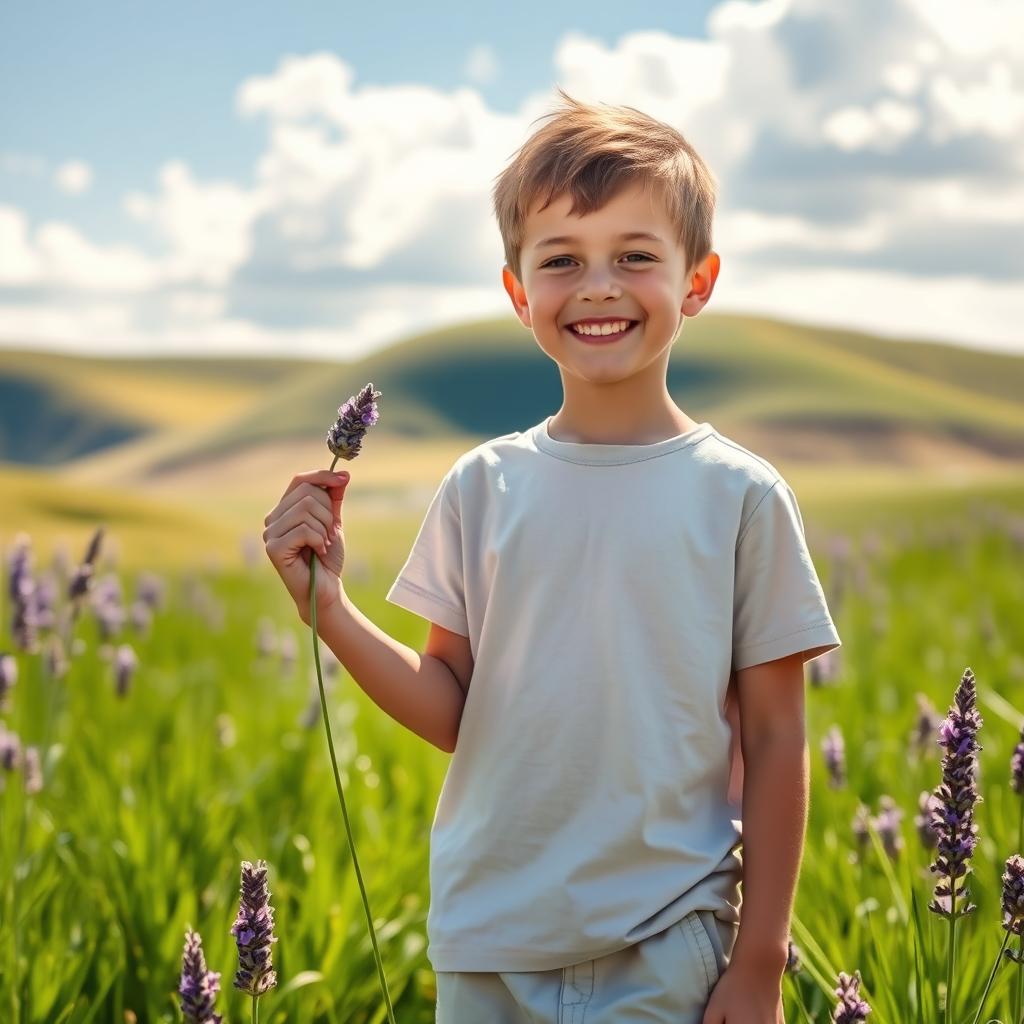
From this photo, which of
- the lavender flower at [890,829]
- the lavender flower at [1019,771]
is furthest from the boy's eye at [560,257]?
the lavender flower at [890,829]

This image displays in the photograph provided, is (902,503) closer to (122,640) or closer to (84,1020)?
(122,640)

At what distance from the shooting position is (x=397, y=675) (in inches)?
79.2

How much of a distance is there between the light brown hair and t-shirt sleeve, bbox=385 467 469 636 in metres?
0.42

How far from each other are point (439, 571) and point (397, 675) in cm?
21

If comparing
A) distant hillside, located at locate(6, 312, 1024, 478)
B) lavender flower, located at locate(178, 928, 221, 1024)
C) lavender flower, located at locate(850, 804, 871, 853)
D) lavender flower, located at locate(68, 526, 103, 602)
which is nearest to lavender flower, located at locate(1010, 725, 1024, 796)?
lavender flower, located at locate(850, 804, 871, 853)

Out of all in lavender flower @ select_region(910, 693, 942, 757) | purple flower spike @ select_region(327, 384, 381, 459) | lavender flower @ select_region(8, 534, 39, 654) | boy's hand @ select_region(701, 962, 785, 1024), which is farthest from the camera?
lavender flower @ select_region(910, 693, 942, 757)

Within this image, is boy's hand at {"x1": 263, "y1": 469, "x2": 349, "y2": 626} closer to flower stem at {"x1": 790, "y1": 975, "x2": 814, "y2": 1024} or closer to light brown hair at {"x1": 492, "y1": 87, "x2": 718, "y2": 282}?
light brown hair at {"x1": 492, "y1": 87, "x2": 718, "y2": 282}

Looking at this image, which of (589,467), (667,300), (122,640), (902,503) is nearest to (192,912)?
(589,467)

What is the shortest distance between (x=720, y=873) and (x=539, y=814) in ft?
0.94

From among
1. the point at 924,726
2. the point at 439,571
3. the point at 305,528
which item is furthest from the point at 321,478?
the point at 924,726

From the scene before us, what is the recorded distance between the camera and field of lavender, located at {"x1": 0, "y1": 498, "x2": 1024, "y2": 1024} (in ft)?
7.24

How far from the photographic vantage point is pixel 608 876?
1875mm

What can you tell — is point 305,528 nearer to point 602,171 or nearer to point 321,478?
point 321,478

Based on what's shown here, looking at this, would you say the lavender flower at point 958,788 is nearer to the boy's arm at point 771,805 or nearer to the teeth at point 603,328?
the boy's arm at point 771,805
